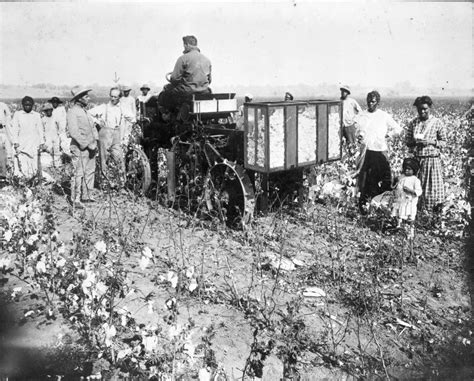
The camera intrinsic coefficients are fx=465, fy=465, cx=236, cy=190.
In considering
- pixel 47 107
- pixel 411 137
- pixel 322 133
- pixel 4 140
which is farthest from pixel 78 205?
pixel 411 137

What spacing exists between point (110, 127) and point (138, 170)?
1.27 meters

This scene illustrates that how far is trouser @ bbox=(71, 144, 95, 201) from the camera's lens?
705cm

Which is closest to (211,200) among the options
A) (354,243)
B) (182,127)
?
(182,127)

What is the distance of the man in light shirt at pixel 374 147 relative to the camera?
714 centimetres

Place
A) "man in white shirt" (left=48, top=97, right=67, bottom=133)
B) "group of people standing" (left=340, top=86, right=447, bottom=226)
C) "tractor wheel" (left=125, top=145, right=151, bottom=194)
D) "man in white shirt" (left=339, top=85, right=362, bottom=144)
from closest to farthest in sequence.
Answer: "group of people standing" (left=340, top=86, right=447, bottom=226) → "tractor wheel" (left=125, top=145, right=151, bottom=194) → "man in white shirt" (left=339, top=85, right=362, bottom=144) → "man in white shirt" (left=48, top=97, right=67, bottom=133)

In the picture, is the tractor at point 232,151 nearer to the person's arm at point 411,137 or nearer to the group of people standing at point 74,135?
the group of people standing at point 74,135

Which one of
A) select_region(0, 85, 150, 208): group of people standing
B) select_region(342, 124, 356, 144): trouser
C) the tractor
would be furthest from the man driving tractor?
select_region(342, 124, 356, 144): trouser

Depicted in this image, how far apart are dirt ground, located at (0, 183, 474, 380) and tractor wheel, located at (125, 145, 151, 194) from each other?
4.62 ft

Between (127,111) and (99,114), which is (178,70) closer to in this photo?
(99,114)

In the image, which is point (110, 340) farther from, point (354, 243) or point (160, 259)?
point (354, 243)

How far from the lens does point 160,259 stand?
5496 millimetres

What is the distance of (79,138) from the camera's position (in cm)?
716

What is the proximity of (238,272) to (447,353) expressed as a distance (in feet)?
7.44

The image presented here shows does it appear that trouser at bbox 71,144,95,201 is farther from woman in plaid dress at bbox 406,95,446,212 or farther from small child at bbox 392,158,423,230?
woman in plaid dress at bbox 406,95,446,212
